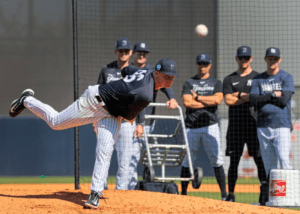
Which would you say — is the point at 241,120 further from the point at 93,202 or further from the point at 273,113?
the point at 93,202

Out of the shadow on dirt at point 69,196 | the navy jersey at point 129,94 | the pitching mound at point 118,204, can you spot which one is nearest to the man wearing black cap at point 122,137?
the pitching mound at point 118,204

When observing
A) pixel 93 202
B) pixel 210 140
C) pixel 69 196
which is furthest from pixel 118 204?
pixel 210 140

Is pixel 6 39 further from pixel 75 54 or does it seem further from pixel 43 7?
pixel 75 54

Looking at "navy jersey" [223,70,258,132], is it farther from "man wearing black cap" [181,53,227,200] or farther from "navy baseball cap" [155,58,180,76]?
"navy baseball cap" [155,58,180,76]

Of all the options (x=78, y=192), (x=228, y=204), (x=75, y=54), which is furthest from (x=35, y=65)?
(x=228, y=204)

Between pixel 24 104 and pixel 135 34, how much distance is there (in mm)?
7688

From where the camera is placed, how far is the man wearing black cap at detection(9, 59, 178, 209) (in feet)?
14.5

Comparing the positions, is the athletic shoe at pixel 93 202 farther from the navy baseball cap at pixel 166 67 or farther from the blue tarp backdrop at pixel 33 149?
the blue tarp backdrop at pixel 33 149

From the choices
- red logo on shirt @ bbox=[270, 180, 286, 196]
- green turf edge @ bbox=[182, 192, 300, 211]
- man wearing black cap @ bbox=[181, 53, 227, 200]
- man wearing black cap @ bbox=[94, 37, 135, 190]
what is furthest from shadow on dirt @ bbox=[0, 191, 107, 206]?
green turf edge @ bbox=[182, 192, 300, 211]

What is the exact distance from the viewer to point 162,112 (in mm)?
11781

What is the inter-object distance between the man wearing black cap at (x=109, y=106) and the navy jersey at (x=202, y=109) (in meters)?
2.31

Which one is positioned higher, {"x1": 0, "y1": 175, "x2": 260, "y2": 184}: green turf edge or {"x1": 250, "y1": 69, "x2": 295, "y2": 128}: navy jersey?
{"x1": 250, "y1": 69, "x2": 295, "y2": 128}: navy jersey

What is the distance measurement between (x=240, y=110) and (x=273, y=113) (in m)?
0.63

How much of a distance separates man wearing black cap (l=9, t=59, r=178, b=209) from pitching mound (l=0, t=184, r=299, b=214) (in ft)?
0.96
